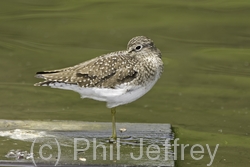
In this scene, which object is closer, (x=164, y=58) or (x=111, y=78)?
(x=111, y=78)

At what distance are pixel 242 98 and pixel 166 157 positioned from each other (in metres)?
3.62

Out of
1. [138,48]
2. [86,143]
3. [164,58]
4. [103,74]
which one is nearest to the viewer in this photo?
[86,143]

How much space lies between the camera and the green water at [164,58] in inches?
373

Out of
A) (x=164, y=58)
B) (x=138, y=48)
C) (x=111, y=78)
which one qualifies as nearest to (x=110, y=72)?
(x=111, y=78)

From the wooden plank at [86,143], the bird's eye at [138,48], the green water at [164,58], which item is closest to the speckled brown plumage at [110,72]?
the bird's eye at [138,48]

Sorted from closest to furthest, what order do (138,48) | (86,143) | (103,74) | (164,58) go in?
(86,143), (103,74), (138,48), (164,58)

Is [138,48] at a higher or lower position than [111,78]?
higher

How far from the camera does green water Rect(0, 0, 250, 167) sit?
947 cm

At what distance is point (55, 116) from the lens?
9594mm

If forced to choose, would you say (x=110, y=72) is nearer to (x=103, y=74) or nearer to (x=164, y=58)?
(x=103, y=74)

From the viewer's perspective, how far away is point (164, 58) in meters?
12.3

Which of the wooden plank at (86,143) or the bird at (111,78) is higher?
the bird at (111,78)

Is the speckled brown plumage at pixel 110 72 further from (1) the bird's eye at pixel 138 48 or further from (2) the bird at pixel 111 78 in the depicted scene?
(1) the bird's eye at pixel 138 48

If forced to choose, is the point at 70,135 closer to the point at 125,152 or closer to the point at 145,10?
the point at 125,152
